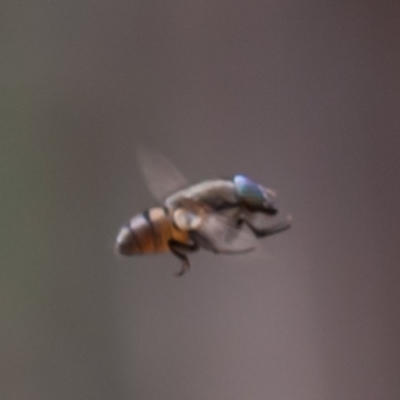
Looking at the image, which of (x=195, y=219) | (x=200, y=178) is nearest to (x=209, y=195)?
(x=195, y=219)

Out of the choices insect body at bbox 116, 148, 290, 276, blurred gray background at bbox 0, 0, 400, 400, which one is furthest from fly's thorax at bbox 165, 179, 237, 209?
blurred gray background at bbox 0, 0, 400, 400

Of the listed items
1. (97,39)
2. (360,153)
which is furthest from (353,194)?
(97,39)

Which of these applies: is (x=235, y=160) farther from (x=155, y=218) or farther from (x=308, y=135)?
(x=155, y=218)

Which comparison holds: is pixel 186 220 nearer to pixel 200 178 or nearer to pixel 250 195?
pixel 250 195

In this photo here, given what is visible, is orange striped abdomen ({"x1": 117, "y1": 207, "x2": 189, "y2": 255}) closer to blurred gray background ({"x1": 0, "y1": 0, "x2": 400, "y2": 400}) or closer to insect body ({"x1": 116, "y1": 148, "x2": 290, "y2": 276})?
insect body ({"x1": 116, "y1": 148, "x2": 290, "y2": 276})

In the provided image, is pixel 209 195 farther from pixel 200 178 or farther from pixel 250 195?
pixel 200 178

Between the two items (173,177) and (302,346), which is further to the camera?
(302,346)

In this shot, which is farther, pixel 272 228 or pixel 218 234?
pixel 272 228

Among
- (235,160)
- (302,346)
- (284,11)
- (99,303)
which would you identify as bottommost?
(302,346)

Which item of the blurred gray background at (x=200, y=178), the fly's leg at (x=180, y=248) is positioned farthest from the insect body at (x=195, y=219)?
the blurred gray background at (x=200, y=178)
